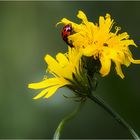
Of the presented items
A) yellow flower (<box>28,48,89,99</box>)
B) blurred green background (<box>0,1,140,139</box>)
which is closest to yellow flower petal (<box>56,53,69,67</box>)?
yellow flower (<box>28,48,89,99</box>)

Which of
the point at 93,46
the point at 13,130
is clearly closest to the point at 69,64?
the point at 93,46

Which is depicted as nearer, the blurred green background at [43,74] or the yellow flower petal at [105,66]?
the yellow flower petal at [105,66]

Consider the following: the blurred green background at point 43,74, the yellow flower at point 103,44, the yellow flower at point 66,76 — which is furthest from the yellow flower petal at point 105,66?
the blurred green background at point 43,74

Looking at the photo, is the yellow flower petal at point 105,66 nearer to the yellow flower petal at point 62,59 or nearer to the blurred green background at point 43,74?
the yellow flower petal at point 62,59

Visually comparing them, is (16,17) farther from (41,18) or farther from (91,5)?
(91,5)

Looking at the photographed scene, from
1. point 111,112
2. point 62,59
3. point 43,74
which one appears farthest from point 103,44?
point 43,74

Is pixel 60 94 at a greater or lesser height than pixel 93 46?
lesser

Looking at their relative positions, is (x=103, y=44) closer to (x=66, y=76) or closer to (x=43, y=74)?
(x=66, y=76)
